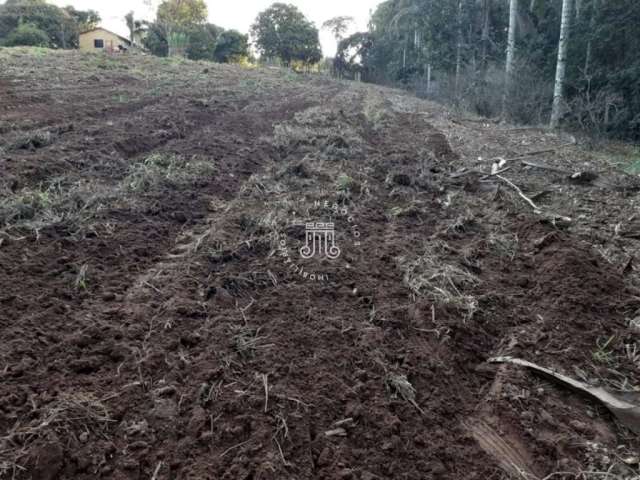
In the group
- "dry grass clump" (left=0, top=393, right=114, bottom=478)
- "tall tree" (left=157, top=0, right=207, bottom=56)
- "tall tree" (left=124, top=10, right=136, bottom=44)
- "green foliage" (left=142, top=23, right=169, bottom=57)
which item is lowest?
"dry grass clump" (left=0, top=393, right=114, bottom=478)

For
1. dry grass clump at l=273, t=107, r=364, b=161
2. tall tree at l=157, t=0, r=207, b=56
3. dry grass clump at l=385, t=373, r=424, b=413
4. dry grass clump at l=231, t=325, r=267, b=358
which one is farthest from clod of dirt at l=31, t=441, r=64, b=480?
tall tree at l=157, t=0, r=207, b=56

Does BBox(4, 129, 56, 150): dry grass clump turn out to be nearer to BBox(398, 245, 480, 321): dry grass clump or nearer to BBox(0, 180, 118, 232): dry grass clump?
BBox(0, 180, 118, 232): dry grass clump

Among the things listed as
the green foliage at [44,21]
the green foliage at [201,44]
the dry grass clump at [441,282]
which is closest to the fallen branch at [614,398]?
the dry grass clump at [441,282]

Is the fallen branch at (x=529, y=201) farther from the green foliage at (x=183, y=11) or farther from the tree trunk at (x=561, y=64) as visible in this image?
the green foliage at (x=183, y=11)

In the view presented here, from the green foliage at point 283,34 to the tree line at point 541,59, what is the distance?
1917 centimetres

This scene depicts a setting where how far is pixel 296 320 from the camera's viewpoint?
2.74m

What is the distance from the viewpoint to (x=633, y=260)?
358 cm

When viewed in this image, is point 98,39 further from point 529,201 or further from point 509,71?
point 529,201

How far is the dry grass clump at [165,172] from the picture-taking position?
15.5 feet

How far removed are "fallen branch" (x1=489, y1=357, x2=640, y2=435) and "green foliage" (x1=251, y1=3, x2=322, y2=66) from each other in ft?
131

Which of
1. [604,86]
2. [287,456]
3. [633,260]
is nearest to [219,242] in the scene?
[287,456]

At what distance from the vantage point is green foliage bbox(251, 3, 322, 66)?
38.4 m

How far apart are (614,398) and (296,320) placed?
1.72 m

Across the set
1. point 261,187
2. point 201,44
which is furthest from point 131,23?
point 261,187
